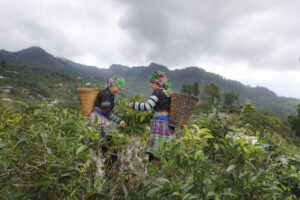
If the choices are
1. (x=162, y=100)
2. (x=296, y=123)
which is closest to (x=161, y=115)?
(x=162, y=100)

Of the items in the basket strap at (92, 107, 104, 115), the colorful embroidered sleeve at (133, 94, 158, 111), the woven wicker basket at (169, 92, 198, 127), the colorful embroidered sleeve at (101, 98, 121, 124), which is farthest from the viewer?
the basket strap at (92, 107, 104, 115)

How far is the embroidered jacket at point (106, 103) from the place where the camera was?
125 inches

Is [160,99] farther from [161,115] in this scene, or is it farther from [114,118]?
[114,118]

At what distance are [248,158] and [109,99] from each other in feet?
8.46

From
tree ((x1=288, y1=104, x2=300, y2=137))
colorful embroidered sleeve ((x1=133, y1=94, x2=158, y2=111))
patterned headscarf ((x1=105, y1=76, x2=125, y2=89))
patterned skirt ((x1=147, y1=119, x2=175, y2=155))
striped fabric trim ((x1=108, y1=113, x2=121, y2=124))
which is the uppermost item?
patterned headscarf ((x1=105, y1=76, x2=125, y2=89))

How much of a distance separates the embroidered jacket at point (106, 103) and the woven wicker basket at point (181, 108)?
1.09 m

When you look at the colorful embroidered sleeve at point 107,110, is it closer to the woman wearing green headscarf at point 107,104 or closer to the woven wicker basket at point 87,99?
the woman wearing green headscarf at point 107,104

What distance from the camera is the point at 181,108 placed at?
2721mm

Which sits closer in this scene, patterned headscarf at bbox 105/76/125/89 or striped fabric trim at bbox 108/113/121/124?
striped fabric trim at bbox 108/113/121/124

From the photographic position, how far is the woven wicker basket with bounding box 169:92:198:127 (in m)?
2.66

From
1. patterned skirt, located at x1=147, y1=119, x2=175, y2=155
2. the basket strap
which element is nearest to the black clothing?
patterned skirt, located at x1=147, y1=119, x2=175, y2=155

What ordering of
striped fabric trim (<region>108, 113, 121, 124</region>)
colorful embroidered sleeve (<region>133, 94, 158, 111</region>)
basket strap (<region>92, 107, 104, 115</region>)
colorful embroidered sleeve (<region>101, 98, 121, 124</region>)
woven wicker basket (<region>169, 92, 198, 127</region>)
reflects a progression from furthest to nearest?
basket strap (<region>92, 107, 104, 115</region>) → colorful embroidered sleeve (<region>101, 98, 121, 124</region>) → striped fabric trim (<region>108, 113, 121, 124</region>) → colorful embroidered sleeve (<region>133, 94, 158, 111</region>) → woven wicker basket (<region>169, 92, 198, 127</region>)

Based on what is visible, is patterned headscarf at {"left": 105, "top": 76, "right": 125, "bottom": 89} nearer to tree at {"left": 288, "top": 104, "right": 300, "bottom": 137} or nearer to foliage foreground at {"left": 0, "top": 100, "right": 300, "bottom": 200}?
foliage foreground at {"left": 0, "top": 100, "right": 300, "bottom": 200}

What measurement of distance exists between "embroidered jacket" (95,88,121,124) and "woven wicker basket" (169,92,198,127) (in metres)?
1.09
